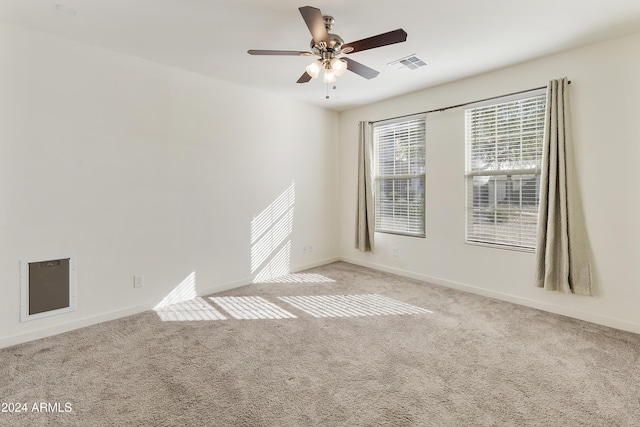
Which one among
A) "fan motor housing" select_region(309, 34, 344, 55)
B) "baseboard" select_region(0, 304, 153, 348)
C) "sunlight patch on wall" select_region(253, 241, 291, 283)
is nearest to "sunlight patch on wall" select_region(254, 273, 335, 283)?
"sunlight patch on wall" select_region(253, 241, 291, 283)

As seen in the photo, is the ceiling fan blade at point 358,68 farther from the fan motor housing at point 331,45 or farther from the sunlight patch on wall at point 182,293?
the sunlight patch on wall at point 182,293

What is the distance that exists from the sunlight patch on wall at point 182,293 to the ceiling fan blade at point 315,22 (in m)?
2.87

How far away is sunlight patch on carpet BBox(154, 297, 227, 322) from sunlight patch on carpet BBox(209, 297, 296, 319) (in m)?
0.13

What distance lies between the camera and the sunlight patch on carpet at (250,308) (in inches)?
124

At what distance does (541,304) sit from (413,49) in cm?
297

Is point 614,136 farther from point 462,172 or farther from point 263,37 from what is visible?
point 263,37

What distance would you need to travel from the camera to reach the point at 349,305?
3.45 m

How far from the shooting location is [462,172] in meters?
3.88

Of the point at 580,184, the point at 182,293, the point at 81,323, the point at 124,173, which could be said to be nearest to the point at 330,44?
the point at 124,173

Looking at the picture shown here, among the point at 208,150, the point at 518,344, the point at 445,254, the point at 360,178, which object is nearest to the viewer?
the point at 518,344

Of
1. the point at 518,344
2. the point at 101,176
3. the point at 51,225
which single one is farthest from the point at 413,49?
the point at 51,225

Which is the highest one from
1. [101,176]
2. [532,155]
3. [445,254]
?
[532,155]

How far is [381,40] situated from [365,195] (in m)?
2.91

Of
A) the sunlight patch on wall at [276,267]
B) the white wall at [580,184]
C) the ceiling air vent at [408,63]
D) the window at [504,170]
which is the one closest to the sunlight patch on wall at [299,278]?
the sunlight patch on wall at [276,267]
